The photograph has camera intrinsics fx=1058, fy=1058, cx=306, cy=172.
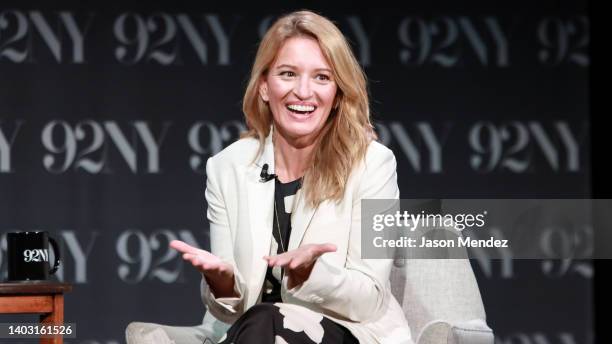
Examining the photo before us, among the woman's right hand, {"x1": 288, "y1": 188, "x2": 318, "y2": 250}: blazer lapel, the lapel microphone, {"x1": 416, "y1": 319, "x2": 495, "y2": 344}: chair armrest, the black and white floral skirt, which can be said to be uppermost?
the lapel microphone

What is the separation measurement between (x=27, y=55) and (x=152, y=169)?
689mm

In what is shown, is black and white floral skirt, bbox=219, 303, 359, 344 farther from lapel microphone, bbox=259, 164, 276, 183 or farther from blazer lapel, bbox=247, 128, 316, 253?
lapel microphone, bbox=259, 164, 276, 183

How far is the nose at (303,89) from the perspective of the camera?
9.02 ft

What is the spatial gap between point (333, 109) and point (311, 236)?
0.37 meters

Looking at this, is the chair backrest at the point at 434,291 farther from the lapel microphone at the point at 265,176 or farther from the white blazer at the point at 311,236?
the lapel microphone at the point at 265,176

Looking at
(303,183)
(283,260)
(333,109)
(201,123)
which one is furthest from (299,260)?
(201,123)

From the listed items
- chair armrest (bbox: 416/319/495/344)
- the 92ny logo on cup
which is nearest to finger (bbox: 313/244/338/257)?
chair armrest (bbox: 416/319/495/344)

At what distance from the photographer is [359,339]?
256 cm

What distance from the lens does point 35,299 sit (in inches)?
107

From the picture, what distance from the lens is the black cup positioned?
284 cm

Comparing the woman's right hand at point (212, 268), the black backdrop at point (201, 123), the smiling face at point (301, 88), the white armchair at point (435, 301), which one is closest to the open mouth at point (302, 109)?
the smiling face at point (301, 88)

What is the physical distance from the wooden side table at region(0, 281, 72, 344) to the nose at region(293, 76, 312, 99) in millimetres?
778

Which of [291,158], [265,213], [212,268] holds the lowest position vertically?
[212,268]

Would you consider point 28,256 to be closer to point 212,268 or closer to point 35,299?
point 35,299
